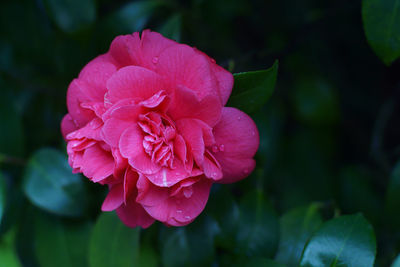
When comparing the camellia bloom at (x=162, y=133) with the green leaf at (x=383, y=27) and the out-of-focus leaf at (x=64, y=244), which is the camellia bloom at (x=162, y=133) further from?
the out-of-focus leaf at (x=64, y=244)

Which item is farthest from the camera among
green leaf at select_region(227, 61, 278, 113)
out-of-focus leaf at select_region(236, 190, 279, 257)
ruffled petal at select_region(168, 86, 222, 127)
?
out-of-focus leaf at select_region(236, 190, 279, 257)

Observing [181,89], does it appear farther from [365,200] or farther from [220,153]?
[365,200]

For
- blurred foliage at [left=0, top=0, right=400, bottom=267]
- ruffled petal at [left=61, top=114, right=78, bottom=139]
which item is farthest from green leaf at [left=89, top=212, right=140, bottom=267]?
ruffled petal at [left=61, top=114, right=78, bottom=139]

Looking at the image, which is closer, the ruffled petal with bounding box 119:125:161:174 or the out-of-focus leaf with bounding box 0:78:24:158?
the ruffled petal with bounding box 119:125:161:174

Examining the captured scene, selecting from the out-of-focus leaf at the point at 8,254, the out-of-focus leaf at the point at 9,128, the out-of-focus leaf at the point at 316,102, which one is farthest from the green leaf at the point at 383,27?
the out-of-focus leaf at the point at 8,254

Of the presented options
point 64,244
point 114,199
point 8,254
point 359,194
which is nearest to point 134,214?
point 114,199

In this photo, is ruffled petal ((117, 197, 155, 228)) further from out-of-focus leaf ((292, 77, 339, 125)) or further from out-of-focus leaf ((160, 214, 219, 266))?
out-of-focus leaf ((292, 77, 339, 125))

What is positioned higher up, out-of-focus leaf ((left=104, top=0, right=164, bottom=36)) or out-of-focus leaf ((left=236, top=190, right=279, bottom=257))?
out-of-focus leaf ((left=104, top=0, right=164, bottom=36))

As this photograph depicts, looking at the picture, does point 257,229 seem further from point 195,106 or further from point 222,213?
point 195,106

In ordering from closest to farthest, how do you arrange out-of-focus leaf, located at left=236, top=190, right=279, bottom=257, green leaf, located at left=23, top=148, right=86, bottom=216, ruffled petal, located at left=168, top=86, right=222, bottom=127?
ruffled petal, located at left=168, top=86, right=222, bottom=127 → out-of-focus leaf, located at left=236, top=190, right=279, bottom=257 → green leaf, located at left=23, top=148, right=86, bottom=216
